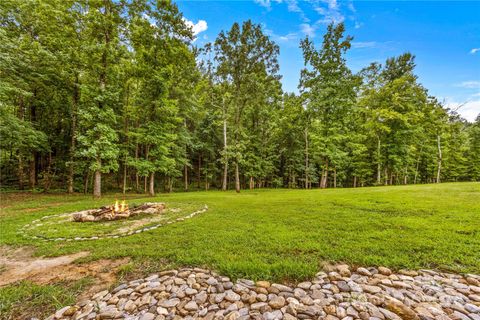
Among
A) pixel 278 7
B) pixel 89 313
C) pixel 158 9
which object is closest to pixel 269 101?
pixel 278 7

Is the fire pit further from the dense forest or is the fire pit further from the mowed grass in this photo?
the dense forest

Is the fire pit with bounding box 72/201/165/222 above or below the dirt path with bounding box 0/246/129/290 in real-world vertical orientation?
above

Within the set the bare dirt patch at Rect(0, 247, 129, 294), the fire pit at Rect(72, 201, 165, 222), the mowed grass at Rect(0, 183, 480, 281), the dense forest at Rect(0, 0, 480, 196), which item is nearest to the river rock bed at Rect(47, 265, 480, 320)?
the mowed grass at Rect(0, 183, 480, 281)

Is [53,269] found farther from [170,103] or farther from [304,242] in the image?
[170,103]

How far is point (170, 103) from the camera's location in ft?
42.1

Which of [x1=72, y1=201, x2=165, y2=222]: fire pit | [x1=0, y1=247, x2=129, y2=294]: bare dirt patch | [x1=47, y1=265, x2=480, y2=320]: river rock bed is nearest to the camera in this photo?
[x1=47, y1=265, x2=480, y2=320]: river rock bed

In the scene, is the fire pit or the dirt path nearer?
the dirt path

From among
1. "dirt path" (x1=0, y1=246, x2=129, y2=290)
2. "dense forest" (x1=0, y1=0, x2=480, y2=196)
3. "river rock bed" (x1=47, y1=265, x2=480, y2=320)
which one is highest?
"dense forest" (x1=0, y1=0, x2=480, y2=196)

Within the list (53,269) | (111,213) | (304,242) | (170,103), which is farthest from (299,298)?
(170,103)

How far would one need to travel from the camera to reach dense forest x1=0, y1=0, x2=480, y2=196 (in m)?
10.6

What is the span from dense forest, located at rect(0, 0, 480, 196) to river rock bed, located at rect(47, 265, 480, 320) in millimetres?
10400

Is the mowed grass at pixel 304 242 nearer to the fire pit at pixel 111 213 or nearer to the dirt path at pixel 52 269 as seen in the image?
the dirt path at pixel 52 269

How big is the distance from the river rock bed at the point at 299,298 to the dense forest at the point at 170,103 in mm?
10400

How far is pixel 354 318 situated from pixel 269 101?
21.2 m
